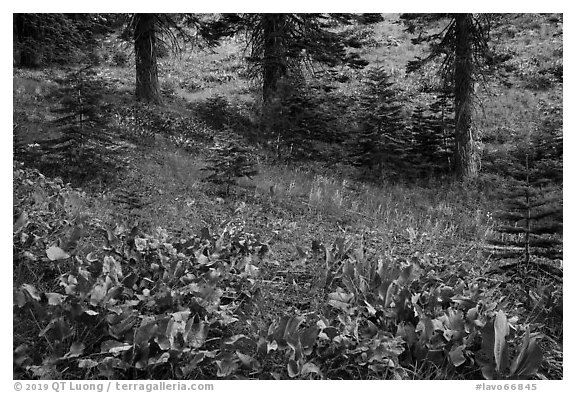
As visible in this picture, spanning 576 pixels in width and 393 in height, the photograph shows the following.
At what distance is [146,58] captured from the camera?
22.9ft

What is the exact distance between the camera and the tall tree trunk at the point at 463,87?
8.05m

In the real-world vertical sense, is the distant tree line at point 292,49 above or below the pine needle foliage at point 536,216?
above

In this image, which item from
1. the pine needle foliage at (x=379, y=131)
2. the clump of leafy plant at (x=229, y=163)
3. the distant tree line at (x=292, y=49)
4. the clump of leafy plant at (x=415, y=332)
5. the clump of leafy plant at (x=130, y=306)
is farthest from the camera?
the pine needle foliage at (x=379, y=131)

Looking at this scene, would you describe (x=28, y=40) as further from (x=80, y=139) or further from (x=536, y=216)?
(x=536, y=216)

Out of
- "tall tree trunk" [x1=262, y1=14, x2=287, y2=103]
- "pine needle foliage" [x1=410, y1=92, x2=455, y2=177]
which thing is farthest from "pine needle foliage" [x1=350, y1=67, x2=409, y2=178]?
"tall tree trunk" [x1=262, y1=14, x2=287, y2=103]

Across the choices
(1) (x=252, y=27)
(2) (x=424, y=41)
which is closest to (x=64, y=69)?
(1) (x=252, y=27)

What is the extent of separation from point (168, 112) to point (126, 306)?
4.08 metres

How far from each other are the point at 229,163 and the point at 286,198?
899 millimetres

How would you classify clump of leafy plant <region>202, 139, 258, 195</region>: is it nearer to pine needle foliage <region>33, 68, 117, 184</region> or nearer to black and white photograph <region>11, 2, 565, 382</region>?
black and white photograph <region>11, 2, 565, 382</region>

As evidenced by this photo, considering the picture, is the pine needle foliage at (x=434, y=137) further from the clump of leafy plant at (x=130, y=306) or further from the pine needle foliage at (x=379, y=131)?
the clump of leafy plant at (x=130, y=306)

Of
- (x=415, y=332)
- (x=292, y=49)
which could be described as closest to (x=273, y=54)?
(x=292, y=49)

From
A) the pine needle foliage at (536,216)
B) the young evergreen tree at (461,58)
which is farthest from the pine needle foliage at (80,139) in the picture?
the young evergreen tree at (461,58)

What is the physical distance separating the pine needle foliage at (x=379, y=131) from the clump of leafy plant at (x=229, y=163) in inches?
65.8
